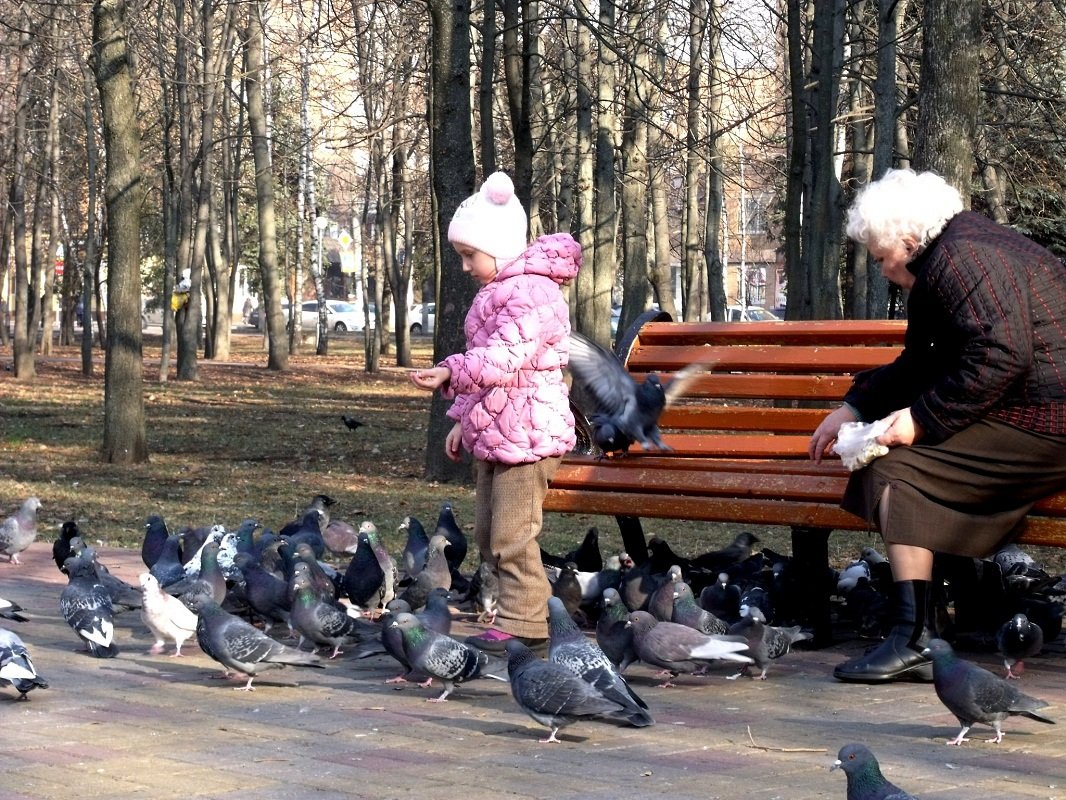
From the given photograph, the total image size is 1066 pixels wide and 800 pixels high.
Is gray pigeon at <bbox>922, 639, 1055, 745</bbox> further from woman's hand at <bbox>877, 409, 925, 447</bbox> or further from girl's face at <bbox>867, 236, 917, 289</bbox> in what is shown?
girl's face at <bbox>867, 236, 917, 289</bbox>

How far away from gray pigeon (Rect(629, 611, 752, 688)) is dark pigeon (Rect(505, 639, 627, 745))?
752 millimetres

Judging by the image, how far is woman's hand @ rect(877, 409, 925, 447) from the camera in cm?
531

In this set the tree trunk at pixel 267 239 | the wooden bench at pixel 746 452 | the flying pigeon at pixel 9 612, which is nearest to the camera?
the wooden bench at pixel 746 452

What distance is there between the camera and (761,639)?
5.67 metres

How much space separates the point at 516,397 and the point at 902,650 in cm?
166

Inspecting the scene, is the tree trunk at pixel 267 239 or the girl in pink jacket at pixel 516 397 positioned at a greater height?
the tree trunk at pixel 267 239

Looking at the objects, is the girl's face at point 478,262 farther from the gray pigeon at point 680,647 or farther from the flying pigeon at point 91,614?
the flying pigeon at point 91,614

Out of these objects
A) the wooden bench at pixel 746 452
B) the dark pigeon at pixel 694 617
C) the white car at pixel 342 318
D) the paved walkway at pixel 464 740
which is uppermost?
the white car at pixel 342 318

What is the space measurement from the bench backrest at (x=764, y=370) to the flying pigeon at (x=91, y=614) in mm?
2606

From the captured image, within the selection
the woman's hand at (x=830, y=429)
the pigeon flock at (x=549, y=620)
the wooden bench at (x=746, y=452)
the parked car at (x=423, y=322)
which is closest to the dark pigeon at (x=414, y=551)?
the pigeon flock at (x=549, y=620)

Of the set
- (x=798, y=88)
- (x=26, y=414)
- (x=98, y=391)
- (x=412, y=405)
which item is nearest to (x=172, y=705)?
(x=798, y=88)

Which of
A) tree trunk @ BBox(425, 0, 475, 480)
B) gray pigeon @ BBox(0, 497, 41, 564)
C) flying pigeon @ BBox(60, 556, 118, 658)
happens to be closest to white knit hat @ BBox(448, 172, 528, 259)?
flying pigeon @ BBox(60, 556, 118, 658)

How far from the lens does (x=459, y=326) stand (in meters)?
12.9

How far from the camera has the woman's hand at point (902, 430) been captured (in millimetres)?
5312
